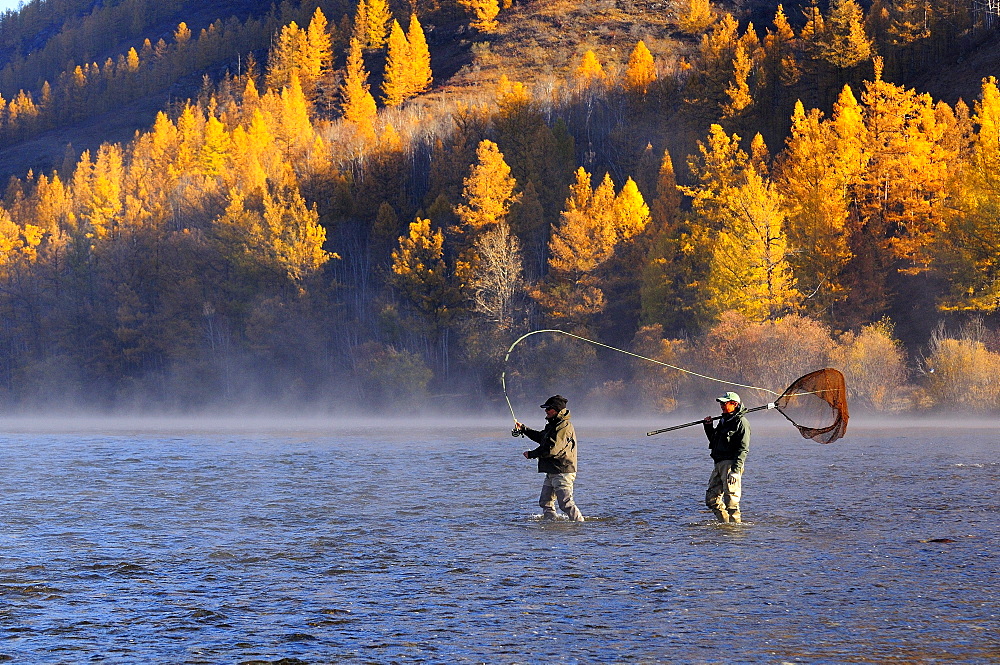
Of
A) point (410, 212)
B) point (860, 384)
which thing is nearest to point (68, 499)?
point (860, 384)

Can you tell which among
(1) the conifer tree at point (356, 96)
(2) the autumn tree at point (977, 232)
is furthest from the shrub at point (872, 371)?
(1) the conifer tree at point (356, 96)

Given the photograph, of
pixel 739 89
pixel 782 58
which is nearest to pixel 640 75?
pixel 782 58

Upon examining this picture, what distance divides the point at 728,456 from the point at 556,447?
295cm

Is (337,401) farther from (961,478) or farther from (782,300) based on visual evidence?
(961,478)

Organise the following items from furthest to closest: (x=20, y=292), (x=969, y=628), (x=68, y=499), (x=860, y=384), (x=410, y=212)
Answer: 1. (x=20, y=292)
2. (x=410, y=212)
3. (x=860, y=384)
4. (x=68, y=499)
5. (x=969, y=628)

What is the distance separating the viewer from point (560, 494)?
20938 millimetres

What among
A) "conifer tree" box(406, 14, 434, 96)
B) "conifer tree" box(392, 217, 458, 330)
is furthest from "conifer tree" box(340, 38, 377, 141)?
"conifer tree" box(392, 217, 458, 330)

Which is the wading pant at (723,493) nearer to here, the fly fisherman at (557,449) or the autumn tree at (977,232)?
the fly fisherman at (557,449)

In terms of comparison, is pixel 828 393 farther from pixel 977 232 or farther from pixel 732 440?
pixel 977 232

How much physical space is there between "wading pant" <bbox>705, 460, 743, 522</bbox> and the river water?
2.05ft

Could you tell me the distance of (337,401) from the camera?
88.1m

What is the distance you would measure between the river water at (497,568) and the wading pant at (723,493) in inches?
24.6

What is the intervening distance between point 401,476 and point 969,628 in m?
20.6

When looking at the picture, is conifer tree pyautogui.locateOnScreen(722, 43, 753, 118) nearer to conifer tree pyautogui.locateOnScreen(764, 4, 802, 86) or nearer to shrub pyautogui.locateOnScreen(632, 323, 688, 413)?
conifer tree pyautogui.locateOnScreen(764, 4, 802, 86)
